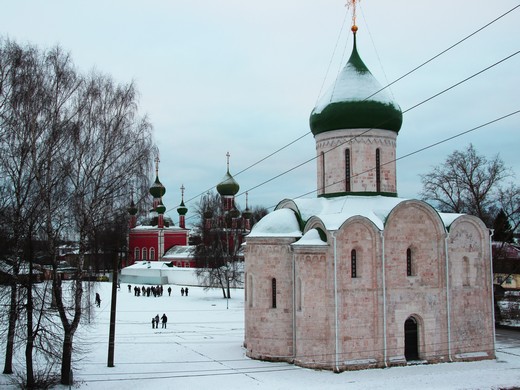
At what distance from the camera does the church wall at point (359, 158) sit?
1919cm

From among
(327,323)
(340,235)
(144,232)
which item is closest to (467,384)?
(327,323)

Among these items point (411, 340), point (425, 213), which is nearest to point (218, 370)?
point (411, 340)

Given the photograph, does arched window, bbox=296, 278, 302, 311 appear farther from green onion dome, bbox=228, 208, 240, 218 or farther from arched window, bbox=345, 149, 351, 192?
green onion dome, bbox=228, 208, 240, 218

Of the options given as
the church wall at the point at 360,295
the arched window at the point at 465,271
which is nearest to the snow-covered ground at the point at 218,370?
the church wall at the point at 360,295

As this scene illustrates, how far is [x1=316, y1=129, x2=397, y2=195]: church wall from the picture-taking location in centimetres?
1919

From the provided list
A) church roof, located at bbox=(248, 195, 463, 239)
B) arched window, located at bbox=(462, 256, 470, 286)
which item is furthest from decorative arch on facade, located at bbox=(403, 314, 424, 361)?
church roof, located at bbox=(248, 195, 463, 239)

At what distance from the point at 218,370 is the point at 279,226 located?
15.8 feet

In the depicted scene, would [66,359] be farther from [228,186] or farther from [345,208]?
[228,186]

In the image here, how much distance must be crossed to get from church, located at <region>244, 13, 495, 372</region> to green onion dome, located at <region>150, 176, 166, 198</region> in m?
33.0

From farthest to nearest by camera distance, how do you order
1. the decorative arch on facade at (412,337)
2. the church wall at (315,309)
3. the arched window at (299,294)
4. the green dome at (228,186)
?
the green dome at (228,186), the decorative arch on facade at (412,337), the arched window at (299,294), the church wall at (315,309)

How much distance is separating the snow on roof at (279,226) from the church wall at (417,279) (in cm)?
289

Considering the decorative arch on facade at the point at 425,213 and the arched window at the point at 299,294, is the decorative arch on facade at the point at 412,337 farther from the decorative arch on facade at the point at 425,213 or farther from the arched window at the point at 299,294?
the arched window at the point at 299,294

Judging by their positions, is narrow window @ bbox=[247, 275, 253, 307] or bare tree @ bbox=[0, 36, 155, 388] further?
narrow window @ bbox=[247, 275, 253, 307]

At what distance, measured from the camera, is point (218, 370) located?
1612cm
